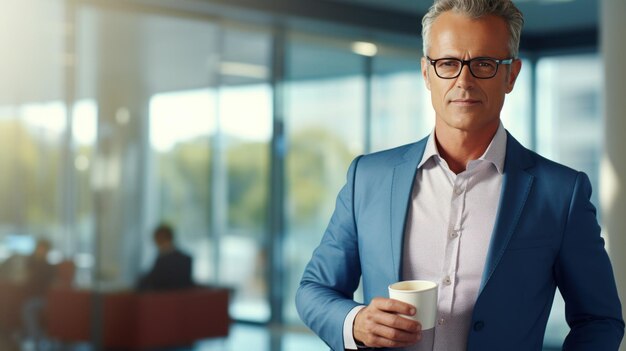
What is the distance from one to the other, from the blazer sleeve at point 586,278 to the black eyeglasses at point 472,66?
0.27 metres

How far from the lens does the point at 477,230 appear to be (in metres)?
1.79

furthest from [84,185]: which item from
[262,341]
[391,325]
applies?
[391,325]

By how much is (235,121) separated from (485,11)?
6.71 metres

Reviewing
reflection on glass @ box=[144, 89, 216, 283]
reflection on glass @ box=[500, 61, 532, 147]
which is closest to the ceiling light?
reflection on glass @ box=[144, 89, 216, 283]

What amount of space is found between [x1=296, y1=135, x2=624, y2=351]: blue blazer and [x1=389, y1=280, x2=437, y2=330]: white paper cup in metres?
0.11

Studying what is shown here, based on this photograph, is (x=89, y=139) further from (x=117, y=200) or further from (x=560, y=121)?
(x=560, y=121)

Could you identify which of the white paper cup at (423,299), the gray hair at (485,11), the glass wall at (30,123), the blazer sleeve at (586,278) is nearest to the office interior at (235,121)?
the glass wall at (30,123)

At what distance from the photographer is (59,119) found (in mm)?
7109

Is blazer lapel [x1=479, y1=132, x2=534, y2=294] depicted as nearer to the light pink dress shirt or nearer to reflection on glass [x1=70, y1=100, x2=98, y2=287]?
the light pink dress shirt

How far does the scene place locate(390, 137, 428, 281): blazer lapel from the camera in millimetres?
1802

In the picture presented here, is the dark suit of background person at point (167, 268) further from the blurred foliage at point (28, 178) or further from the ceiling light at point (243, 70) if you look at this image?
the ceiling light at point (243, 70)

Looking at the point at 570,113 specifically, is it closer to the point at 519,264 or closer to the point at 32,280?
the point at 32,280

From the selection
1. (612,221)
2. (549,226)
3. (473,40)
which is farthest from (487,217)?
(612,221)

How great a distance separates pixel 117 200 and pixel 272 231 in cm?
198
